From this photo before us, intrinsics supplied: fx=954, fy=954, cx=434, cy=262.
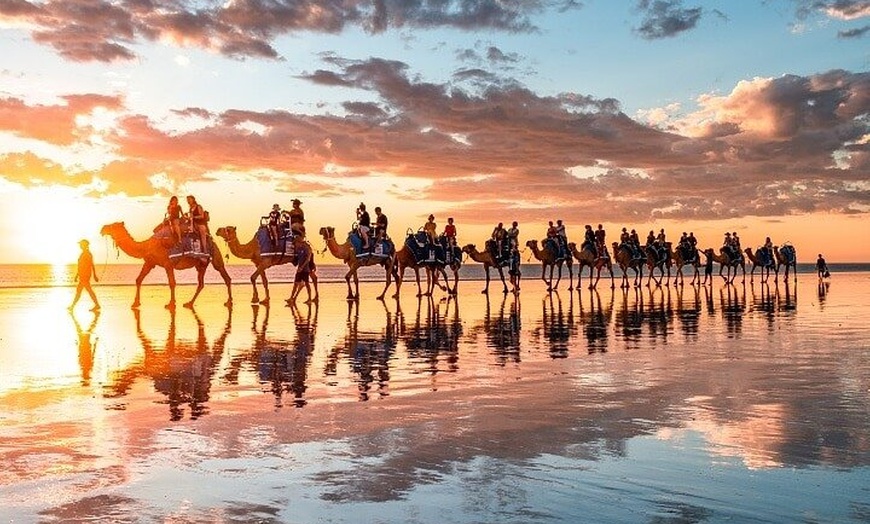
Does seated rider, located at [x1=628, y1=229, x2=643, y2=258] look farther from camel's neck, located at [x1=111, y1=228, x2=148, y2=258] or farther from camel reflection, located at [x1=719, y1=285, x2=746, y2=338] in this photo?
camel's neck, located at [x1=111, y1=228, x2=148, y2=258]

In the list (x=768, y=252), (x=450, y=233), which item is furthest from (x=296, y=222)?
(x=768, y=252)

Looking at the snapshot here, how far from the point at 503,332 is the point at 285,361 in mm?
6633

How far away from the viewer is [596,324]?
2131 cm

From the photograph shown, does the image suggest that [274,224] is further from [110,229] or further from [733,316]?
[733,316]

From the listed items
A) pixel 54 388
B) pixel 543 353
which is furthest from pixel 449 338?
pixel 54 388

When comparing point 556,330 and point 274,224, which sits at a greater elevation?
point 274,224

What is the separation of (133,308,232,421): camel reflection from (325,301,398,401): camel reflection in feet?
5.41

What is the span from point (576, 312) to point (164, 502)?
21.4m

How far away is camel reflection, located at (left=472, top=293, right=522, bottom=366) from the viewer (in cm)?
1456

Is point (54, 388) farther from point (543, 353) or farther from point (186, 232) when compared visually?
point (186, 232)

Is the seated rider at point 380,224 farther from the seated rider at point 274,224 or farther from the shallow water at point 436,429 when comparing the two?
the shallow water at point 436,429

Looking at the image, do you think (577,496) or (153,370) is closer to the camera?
(577,496)

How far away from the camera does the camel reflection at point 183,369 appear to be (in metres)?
9.68

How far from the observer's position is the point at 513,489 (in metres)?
5.98
